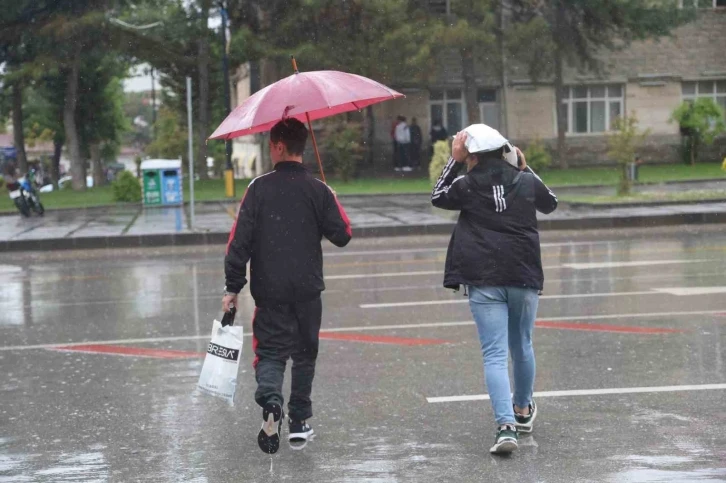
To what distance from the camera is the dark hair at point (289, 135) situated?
6094mm

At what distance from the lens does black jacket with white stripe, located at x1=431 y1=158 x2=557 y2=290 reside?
5.98 m

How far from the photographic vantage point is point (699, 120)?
39.7m

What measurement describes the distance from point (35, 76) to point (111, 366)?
87.0 ft

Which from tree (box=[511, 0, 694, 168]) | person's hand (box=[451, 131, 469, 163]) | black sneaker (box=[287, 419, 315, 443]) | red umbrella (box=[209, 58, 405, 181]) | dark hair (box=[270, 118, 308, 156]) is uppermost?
tree (box=[511, 0, 694, 168])

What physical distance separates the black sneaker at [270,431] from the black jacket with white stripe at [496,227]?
3.72 feet

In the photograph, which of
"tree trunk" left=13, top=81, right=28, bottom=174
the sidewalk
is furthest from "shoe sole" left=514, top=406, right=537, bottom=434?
"tree trunk" left=13, top=81, right=28, bottom=174

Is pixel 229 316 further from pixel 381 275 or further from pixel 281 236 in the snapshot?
pixel 381 275

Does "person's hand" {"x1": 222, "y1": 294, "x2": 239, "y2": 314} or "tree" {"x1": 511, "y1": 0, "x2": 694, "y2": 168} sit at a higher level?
"tree" {"x1": 511, "y1": 0, "x2": 694, "y2": 168}

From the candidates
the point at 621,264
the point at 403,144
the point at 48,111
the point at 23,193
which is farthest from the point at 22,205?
the point at 48,111

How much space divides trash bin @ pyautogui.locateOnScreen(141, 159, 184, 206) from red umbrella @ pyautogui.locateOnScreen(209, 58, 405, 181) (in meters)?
21.5

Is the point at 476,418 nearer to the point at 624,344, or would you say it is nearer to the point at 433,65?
the point at 624,344

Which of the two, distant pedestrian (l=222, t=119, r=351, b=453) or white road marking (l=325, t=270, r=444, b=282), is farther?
white road marking (l=325, t=270, r=444, b=282)

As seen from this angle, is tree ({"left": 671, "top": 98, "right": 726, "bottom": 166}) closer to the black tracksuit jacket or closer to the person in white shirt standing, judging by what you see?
the person in white shirt standing

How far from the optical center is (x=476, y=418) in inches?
267
